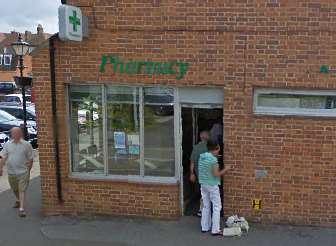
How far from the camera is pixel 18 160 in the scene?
7410mm

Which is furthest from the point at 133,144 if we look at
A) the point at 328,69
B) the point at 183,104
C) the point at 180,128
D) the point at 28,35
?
the point at 28,35

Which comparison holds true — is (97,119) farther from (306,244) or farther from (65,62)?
(306,244)

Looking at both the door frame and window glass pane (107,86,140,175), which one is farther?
window glass pane (107,86,140,175)

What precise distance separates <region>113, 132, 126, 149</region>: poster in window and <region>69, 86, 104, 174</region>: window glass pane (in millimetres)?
275

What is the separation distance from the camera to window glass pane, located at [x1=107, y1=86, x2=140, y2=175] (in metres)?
7.09

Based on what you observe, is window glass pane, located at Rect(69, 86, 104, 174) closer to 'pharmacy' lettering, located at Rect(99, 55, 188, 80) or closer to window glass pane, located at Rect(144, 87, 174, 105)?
'pharmacy' lettering, located at Rect(99, 55, 188, 80)

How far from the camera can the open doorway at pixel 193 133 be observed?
7.40 metres

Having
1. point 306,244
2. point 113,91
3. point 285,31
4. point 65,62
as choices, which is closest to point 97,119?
point 113,91

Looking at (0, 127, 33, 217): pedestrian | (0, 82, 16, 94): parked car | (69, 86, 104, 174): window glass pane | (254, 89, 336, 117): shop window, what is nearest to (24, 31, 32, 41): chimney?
(0, 82, 16, 94): parked car

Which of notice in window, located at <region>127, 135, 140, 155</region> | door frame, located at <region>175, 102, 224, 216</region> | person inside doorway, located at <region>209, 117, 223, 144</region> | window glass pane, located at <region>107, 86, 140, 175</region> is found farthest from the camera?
person inside doorway, located at <region>209, 117, 223, 144</region>

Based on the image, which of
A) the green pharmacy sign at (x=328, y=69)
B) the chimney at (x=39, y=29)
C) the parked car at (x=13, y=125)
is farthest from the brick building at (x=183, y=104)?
the chimney at (x=39, y=29)

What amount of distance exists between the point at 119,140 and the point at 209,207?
79.4 inches

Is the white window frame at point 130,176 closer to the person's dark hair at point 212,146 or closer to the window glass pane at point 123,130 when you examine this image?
the window glass pane at point 123,130

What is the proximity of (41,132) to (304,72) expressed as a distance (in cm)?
460
